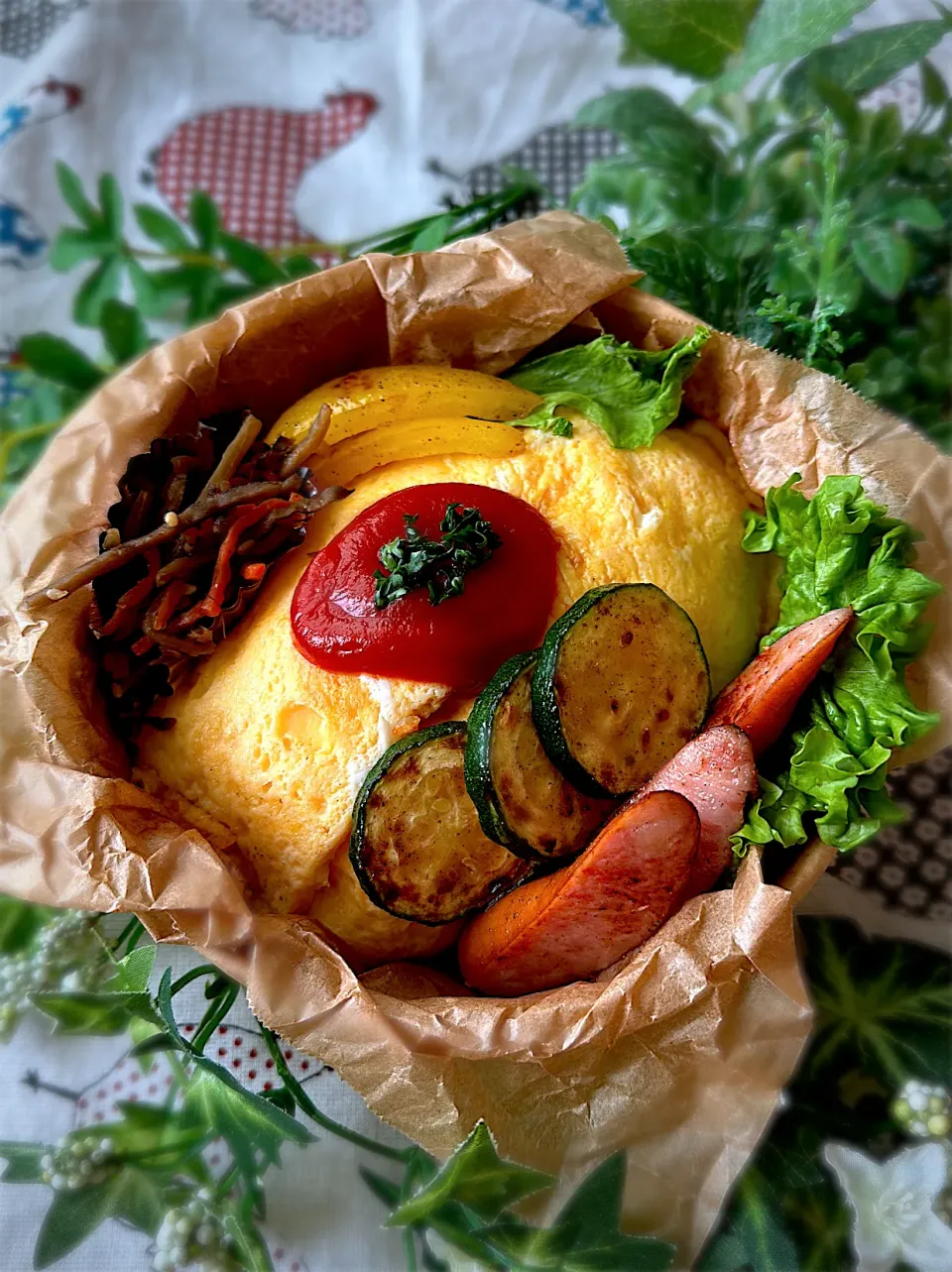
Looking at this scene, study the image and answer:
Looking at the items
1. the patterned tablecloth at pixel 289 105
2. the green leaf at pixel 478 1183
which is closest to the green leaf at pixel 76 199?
the patterned tablecloth at pixel 289 105

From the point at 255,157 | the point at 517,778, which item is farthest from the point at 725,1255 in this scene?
the point at 255,157

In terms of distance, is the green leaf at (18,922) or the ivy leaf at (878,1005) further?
the green leaf at (18,922)

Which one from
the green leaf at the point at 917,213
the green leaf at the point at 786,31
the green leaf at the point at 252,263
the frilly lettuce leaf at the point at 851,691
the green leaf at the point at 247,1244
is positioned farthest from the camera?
the green leaf at the point at 252,263

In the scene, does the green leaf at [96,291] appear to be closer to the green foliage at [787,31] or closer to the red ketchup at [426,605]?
the red ketchup at [426,605]

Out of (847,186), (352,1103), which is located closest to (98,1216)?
(352,1103)

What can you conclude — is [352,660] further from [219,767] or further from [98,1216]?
[98,1216]

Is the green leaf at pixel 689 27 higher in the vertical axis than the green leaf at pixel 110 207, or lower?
higher

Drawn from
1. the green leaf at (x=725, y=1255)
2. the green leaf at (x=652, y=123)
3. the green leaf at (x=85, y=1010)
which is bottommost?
the green leaf at (x=725, y=1255)
